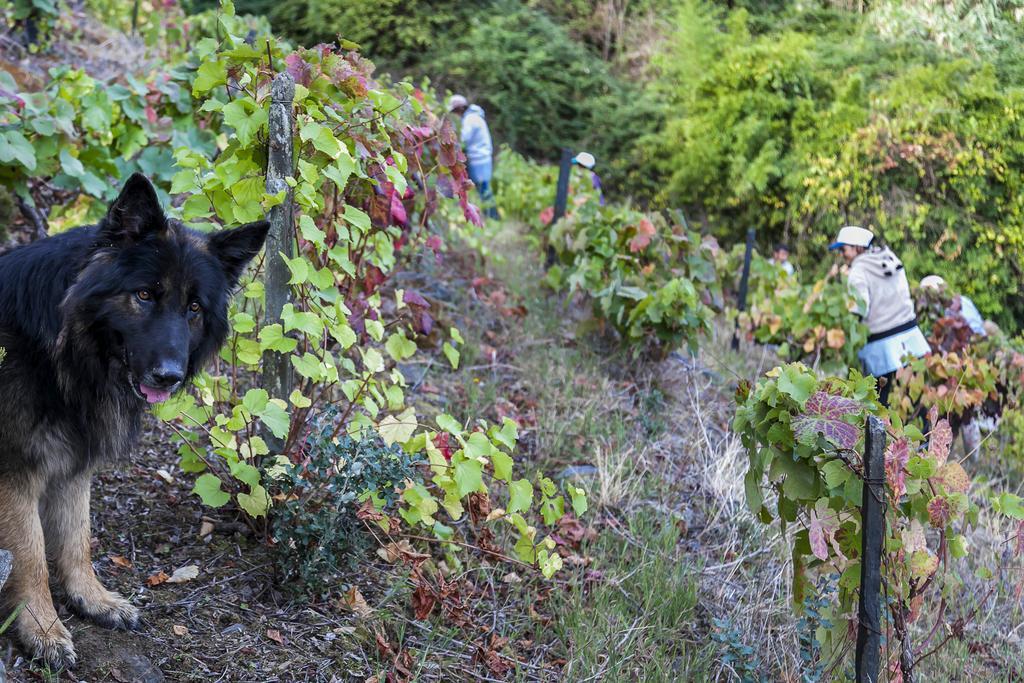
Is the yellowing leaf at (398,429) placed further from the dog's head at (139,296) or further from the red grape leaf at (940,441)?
the red grape leaf at (940,441)

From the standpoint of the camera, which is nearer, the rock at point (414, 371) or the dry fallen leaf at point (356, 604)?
the dry fallen leaf at point (356, 604)

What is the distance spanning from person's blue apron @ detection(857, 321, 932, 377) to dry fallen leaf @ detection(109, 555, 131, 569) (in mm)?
6145

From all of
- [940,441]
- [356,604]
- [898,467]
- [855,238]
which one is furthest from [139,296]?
[855,238]

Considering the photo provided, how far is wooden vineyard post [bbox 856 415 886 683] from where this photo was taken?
2.63 meters

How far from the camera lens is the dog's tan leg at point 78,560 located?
2963mm

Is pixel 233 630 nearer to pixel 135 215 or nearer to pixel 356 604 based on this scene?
pixel 356 604

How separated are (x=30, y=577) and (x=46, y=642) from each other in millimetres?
208

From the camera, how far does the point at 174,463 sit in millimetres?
4012

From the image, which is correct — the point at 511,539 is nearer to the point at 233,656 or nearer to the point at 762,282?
the point at 233,656

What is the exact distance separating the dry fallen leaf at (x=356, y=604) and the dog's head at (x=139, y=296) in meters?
1.13

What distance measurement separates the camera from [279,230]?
3.16m

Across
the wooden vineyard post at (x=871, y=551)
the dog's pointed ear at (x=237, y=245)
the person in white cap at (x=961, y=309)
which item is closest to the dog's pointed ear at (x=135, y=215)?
the dog's pointed ear at (x=237, y=245)

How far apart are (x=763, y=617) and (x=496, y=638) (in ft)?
4.34

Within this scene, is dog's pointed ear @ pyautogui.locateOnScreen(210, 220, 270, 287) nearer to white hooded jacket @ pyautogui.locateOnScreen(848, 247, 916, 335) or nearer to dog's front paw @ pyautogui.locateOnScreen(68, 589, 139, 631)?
dog's front paw @ pyautogui.locateOnScreen(68, 589, 139, 631)
